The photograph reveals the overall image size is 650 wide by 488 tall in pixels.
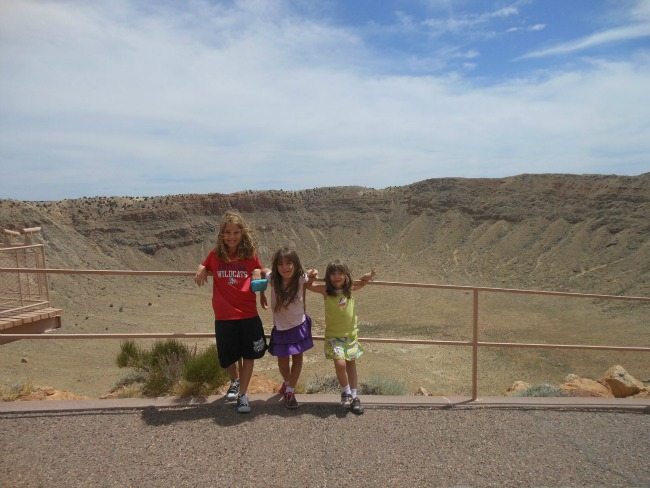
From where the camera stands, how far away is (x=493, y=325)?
27344 mm

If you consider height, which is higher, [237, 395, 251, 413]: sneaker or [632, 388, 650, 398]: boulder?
[237, 395, 251, 413]: sneaker

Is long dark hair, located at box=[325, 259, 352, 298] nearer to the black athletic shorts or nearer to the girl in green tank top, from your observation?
the girl in green tank top

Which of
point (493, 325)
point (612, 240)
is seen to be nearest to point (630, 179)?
point (612, 240)

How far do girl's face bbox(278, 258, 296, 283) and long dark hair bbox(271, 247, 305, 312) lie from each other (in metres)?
0.01

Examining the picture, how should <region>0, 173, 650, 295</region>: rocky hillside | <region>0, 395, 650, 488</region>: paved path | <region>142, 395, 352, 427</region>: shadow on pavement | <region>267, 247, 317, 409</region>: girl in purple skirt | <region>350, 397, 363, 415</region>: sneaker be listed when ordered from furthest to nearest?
<region>0, 173, 650, 295</region>: rocky hillside → <region>267, 247, 317, 409</region>: girl in purple skirt → <region>350, 397, 363, 415</region>: sneaker → <region>142, 395, 352, 427</region>: shadow on pavement → <region>0, 395, 650, 488</region>: paved path

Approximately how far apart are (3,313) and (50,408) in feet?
19.7

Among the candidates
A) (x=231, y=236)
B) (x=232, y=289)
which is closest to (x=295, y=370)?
(x=232, y=289)

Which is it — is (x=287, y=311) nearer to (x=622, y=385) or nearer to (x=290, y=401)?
(x=290, y=401)

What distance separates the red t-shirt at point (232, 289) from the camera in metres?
4.71

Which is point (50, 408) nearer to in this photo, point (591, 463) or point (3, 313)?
point (591, 463)

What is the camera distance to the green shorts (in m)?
4.82

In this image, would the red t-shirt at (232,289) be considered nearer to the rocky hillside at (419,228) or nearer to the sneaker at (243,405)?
the sneaker at (243,405)

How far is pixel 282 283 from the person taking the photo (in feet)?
15.8

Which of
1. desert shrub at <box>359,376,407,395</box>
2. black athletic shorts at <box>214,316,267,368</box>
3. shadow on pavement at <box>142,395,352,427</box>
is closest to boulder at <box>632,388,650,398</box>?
desert shrub at <box>359,376,407,395</box>
